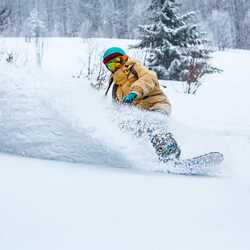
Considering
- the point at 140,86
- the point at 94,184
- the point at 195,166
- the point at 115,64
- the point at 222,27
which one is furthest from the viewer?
the point at 222,27

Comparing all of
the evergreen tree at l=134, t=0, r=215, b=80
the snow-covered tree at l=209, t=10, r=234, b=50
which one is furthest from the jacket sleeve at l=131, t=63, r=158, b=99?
the snow-covered tree at l=209, t=10, r=234, b=50

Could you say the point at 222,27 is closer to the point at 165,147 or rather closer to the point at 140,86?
the point at 140,86

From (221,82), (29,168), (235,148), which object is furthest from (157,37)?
(29,168)

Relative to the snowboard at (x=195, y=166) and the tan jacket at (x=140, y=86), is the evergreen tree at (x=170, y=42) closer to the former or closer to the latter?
the tan jacket at (x=140, y=86)

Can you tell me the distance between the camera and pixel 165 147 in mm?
2881

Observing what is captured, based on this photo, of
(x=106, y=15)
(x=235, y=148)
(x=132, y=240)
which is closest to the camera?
(x=132, y=240)

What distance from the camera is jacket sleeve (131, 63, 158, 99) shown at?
10.6 feet

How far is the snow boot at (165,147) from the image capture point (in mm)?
2842

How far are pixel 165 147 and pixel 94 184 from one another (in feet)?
3.78

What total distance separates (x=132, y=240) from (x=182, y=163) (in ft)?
4.74

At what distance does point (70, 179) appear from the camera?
182cm

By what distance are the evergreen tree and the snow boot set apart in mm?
6749

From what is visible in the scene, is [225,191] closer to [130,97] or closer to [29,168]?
[29,168]

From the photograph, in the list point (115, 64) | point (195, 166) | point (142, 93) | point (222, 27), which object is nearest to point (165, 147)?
point (195, 166)
